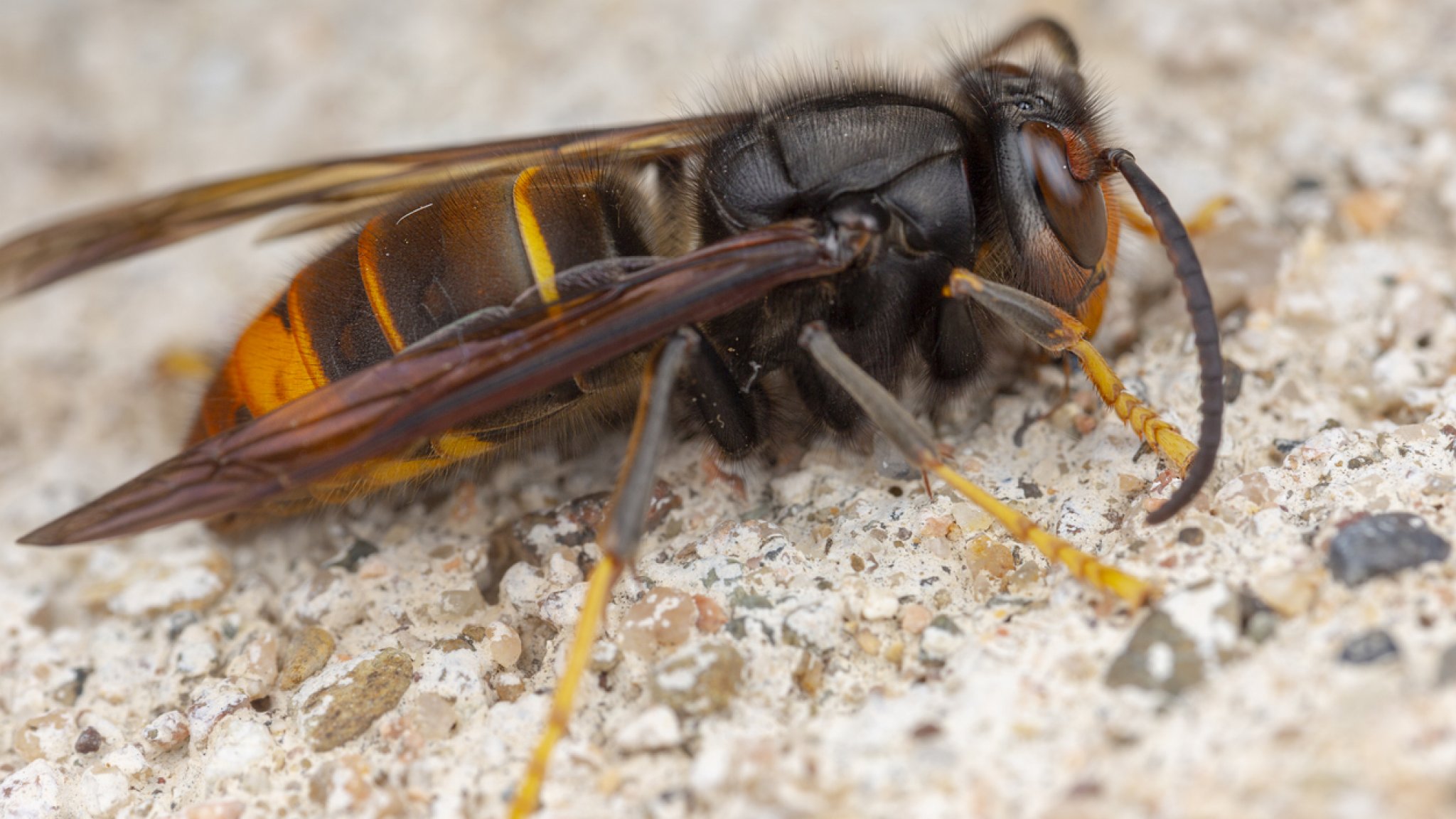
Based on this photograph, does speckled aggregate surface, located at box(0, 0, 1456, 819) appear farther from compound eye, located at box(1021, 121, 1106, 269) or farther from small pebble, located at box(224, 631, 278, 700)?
compound eye, located at box(1021, 121, 1106, 269)

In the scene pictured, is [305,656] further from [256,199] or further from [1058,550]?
[1058,550]

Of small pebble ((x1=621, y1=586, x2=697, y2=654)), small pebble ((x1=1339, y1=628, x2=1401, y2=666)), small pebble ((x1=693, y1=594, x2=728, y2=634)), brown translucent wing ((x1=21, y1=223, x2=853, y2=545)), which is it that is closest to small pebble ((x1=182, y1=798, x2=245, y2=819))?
brown translucent wing ((x1=21, y1=223, x2=853, y2=545))

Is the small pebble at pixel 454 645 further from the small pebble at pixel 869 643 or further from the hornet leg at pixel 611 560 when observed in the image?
the small pebble at pixel 869 643

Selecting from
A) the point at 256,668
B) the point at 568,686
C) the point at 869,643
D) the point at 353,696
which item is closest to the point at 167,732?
the point at 256,668

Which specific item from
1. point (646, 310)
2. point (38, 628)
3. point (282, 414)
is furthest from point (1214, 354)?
point (38, 628)

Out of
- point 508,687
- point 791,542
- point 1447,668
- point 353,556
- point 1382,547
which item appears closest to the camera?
point 1447,668
